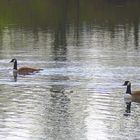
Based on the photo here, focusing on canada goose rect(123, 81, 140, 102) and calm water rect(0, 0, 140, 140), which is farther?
canada goose rect(123, 81, 140, 102)

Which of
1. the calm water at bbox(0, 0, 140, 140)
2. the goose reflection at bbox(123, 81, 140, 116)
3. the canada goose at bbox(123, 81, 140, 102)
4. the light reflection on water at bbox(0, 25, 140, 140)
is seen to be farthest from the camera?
the canada goose at bbox(123, 81, 140, 102)

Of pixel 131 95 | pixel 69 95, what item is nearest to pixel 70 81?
pixel 69 95

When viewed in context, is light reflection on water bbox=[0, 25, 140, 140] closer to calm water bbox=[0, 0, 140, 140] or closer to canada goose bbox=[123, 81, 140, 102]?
calm water bbox=[0, 0, 140, 140]

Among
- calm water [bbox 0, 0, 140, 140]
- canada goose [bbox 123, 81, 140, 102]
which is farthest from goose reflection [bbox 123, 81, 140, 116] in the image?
calm water [bbox 0, 0, 140, 140]

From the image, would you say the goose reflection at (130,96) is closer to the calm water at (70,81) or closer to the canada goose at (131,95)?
the canada goose at (131,95)

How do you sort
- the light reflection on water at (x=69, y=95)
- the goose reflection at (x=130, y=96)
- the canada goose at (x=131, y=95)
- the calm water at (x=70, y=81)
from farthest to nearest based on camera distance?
1. the canada goose at (x=131, y=95)
2. the goose reflection at (x=130, y=96)
3. the calm water at (x=70, y=81)
4. the light reflection on water at (x=69, y=95)

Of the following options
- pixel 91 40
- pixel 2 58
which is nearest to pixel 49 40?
pixel 91 40

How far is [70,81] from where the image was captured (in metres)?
34.4


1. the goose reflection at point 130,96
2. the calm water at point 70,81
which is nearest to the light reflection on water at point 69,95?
the calm water at point 70,81

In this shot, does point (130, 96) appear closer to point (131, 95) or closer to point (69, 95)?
point (131, 95)

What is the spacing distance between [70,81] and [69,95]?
417 centimetres

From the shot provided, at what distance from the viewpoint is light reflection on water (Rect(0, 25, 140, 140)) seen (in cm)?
2309

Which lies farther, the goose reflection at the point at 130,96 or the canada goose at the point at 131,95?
the canada goose at the point at 131,95

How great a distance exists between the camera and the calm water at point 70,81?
23.4 m
